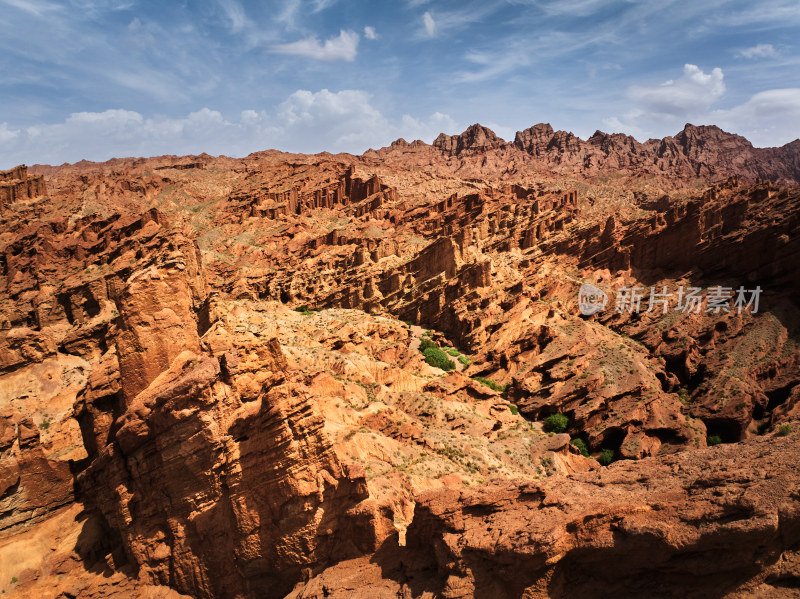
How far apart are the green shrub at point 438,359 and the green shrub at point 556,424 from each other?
450 inches

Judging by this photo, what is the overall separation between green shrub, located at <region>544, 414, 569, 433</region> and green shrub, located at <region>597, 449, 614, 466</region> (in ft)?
11.0

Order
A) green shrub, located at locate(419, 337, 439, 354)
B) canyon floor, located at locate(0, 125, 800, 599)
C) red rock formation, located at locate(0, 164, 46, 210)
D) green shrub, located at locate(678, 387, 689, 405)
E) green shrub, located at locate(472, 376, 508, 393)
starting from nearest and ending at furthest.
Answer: canyon floor, located at locate(0, 125, 800, 599) → green shrub, located at locate(678, 387, 689, 405) → green shrub, located at locate(472, 376, 508, 393) → green shrub, located at locate(419, 337, 439, 354) → red rock formation, located at locate(0, 164, 46, 210)

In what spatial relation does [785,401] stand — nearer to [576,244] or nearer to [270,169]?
[576,244]

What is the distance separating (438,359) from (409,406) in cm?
1573

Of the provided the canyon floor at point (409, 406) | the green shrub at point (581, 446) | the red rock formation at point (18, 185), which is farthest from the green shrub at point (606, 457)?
the red rock formation at point (18, 185)

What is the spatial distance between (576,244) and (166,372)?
5946 centimetres

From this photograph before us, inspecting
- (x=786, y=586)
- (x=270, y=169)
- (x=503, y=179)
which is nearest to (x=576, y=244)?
(x=786, y=586)

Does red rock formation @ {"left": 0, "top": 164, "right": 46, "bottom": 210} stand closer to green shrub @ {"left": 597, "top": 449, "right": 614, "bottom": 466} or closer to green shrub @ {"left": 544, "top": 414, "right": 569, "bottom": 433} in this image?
green shrub @ {"left": 544, "top": 414, "right": 569, "bottom": 433}

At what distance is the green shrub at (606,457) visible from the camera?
4159 cm

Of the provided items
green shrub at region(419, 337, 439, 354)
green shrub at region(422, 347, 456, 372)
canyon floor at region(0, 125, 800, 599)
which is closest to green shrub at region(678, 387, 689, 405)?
canyon floor at region(0, 125, 800, 599)

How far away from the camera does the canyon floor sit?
544 inches

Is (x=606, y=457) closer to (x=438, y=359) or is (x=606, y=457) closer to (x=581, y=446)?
(x=581, y=446)

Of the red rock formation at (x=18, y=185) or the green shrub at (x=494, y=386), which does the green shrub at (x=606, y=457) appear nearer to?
the green shrub at (x=494, y=386)

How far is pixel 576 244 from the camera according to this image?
7100 centimetres
